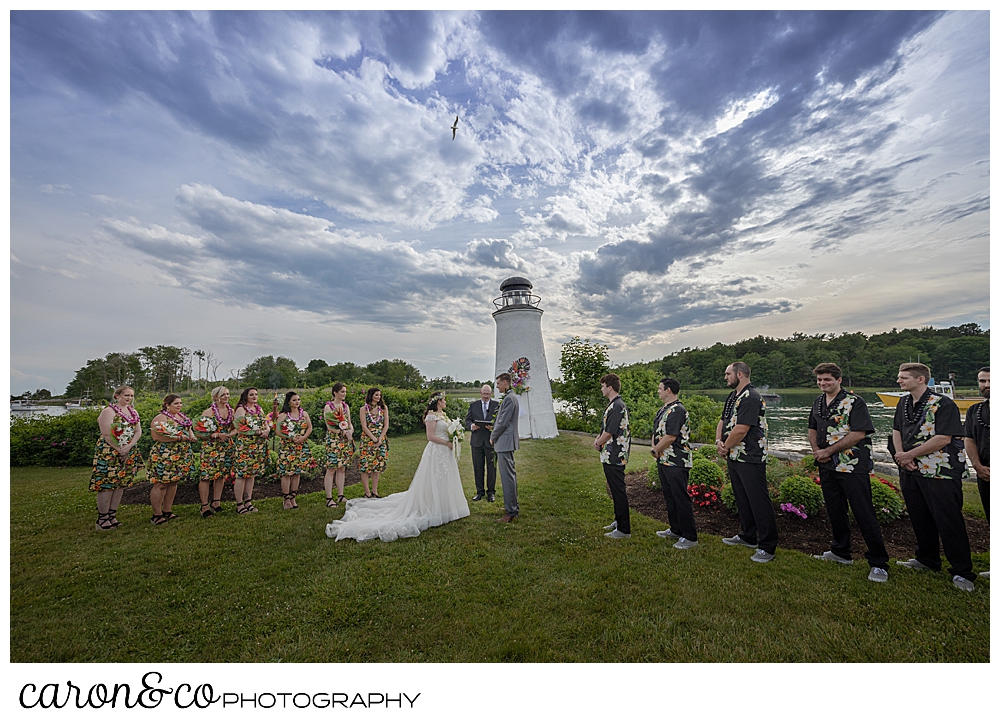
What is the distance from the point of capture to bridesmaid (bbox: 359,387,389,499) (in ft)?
22.2

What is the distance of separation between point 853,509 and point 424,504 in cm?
490

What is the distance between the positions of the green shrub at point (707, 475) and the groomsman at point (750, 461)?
115cm

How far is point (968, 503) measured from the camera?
18.0 ft

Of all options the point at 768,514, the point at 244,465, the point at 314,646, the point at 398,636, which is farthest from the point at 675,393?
the point at 244,465

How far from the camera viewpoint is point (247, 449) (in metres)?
6.27

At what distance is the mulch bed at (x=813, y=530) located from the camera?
448 cm

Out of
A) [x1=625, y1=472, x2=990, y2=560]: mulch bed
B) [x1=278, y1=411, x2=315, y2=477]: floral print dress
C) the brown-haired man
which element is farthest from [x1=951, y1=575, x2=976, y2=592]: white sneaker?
[x1=278, y1=411, x2=315, y2=477]: floral print dress

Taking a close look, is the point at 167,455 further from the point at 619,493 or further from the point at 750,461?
the point at 750,461

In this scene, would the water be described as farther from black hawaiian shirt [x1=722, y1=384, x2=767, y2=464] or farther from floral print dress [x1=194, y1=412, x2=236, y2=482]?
floral print dress [x1=194, y1=412, x2=236, y2=482]

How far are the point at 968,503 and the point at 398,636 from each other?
7.70m

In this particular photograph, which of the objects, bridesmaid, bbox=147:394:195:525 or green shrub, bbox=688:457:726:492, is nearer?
bridesmaid, bbox=147:394:195:525

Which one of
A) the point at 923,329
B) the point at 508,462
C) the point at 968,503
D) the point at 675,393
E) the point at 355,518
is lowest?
the point at 968,503

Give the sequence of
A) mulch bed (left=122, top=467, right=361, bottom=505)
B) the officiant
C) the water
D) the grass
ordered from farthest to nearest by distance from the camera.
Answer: the water < the officiant < mulch bed (left=122, top=467, right=361, bottom=505) < the grass

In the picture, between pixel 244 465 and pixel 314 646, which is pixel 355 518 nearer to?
pixel 244 465
